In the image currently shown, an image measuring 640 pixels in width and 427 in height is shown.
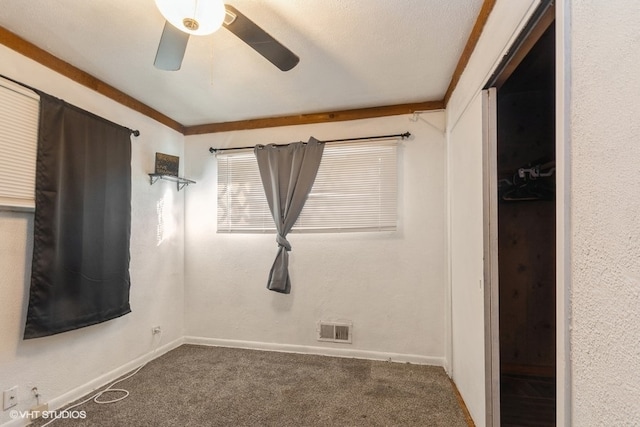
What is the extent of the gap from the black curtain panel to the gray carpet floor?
2.20ft

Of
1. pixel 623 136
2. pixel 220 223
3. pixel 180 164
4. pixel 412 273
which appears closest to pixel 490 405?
pixel 412 273

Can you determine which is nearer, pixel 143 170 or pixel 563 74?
pixel 563 74

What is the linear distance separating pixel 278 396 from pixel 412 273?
1.53m

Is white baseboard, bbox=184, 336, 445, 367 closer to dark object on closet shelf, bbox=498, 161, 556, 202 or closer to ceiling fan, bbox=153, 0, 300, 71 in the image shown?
dark object on closet shelf, bbox=498, 161, 556, 202

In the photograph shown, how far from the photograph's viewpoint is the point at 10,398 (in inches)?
69.3

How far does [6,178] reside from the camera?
5.71ft

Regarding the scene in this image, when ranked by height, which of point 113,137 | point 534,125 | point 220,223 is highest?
point 534,125

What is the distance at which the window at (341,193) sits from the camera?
111 inches

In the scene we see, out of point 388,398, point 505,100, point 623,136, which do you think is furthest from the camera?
point 505,100

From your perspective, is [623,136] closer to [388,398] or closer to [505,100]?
[388,398]

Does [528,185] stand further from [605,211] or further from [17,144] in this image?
[17,144]

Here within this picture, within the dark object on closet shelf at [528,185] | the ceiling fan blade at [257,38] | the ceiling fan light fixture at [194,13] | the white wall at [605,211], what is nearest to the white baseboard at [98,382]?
the ceiling fan light fixture at [194,13]

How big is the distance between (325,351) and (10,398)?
2.23 metres

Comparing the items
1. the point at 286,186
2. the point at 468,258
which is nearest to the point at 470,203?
the point at 468,258
